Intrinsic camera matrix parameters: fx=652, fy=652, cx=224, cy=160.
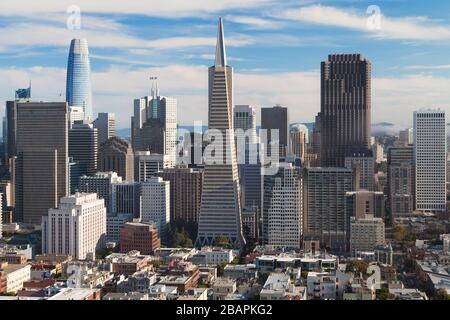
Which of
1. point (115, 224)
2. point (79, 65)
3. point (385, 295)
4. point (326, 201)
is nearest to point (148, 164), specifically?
point (115, 224)

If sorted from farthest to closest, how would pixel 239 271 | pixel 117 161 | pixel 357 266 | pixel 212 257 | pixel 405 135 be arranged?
pixel 117 161, pixel 212 257, pixel 405 135, pixel 239 271, pixel 357 266

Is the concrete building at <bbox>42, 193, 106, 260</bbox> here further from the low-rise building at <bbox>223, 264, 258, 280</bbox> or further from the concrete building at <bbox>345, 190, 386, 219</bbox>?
the concrete building at <bbox>345, 190, 386, 219</bbox>

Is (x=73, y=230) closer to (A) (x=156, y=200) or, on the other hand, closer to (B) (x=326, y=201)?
(A) (x=156, y=200)

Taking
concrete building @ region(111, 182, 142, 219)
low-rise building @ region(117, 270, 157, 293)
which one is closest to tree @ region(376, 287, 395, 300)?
low-rise building @ region(117, 270, 157, 293)

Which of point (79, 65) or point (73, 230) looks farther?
point (73, 230)

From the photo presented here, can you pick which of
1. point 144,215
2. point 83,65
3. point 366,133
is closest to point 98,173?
point 144,215

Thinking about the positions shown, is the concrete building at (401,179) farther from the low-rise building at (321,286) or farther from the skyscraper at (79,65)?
the skyscraper at (79,65)
